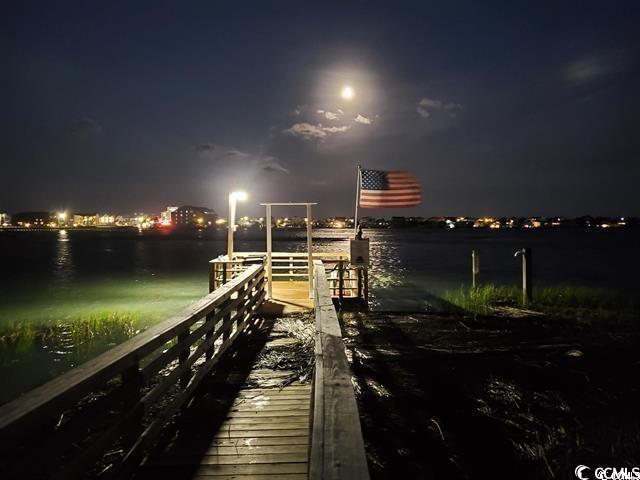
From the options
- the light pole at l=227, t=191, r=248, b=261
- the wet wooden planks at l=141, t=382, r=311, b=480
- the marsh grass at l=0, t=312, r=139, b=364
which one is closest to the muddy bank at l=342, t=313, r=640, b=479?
the wet wooden planks at l=141, t=382, r=311, b=480

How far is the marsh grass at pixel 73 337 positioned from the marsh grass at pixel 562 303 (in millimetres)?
11883

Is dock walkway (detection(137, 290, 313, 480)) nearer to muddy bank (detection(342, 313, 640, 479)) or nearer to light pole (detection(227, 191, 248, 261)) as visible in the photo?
muddy bank (detection(342, 313, 640, 479))

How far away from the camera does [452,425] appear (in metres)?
4.63

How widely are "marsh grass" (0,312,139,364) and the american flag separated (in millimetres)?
8965

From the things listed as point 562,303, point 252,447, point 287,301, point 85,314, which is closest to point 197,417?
point 252,447

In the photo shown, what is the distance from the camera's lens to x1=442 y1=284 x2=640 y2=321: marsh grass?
40.1 ft

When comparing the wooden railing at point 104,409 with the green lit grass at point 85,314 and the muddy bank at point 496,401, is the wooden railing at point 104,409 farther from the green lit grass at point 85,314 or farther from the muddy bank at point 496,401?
the green lit grass at point 85,314

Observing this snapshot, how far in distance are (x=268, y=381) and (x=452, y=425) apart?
8.65ft

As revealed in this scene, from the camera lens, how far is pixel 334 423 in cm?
229

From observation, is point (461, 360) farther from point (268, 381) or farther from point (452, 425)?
point (268, 381)

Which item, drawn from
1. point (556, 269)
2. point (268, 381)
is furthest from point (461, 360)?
point (556, 269)

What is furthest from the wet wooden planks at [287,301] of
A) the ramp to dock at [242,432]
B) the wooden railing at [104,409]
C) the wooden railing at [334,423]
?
the wooden railing at [334,423]

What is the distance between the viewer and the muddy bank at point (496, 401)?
13.3 feet

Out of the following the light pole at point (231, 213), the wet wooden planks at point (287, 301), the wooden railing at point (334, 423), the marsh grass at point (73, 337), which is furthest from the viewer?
the light pole at point (231, 213)
